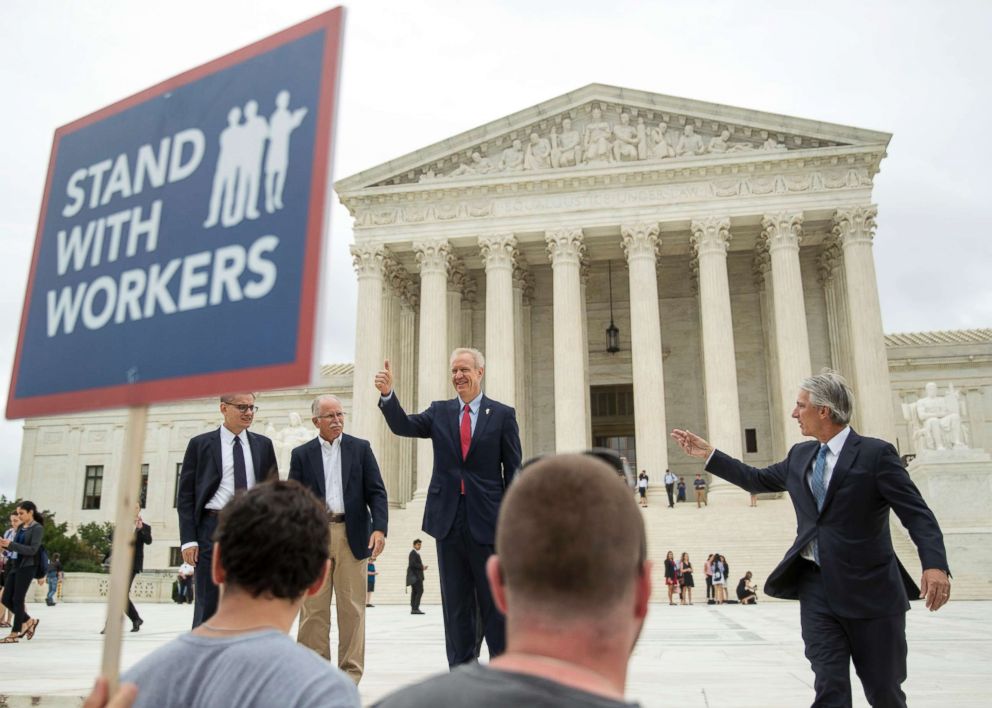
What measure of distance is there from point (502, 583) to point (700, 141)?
3451cm

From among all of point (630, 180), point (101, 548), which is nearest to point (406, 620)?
point (630, 180)

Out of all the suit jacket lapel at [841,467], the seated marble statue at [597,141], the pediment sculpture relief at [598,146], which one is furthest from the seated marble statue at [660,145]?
the suit jacket lapel at [841,467]

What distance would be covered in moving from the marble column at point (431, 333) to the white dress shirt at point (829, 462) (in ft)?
90.9

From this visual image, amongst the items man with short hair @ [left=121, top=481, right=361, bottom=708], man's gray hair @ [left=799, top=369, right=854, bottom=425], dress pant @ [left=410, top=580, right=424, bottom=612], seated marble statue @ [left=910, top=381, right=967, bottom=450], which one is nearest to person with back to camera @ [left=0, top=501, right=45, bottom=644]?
dress pant @ [left=410, top=580, right=424, bottom=612]

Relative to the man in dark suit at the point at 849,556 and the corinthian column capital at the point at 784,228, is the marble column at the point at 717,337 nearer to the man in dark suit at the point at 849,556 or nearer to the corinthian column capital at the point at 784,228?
the corinthian column capital at the point at 784,228

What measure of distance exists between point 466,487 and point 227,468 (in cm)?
183

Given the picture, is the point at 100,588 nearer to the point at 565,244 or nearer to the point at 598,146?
the point at 565,244

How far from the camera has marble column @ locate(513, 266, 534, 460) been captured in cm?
3691

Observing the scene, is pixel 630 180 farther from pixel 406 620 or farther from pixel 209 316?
pixel 209 316

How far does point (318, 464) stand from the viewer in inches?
273

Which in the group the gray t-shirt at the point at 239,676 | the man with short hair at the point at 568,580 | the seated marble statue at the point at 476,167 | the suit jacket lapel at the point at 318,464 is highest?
the seated marble statue at the point at 476,167

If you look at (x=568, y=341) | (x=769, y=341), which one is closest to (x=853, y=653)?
Answer: (x=568, y=341)

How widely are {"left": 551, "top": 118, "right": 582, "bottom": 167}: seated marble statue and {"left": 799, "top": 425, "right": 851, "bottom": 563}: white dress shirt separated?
30767 millimetres

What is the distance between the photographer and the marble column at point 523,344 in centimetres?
3691
